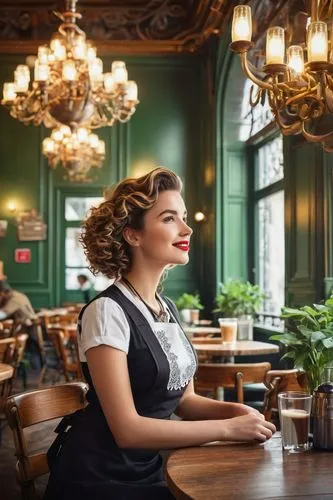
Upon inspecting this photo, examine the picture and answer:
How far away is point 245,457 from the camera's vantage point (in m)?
1.70

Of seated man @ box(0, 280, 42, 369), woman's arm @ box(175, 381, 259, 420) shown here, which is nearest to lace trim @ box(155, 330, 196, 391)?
woman's arm @ box(175, 381, 259, 420)

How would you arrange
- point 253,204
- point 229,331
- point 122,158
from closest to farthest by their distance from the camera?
point 229,331 → point 253,204 → point 122,158

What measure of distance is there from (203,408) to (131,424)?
1.20 feet

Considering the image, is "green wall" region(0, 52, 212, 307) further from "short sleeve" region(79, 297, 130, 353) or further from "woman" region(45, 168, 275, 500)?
"short sleeve" region(79, 297, 130, 353)

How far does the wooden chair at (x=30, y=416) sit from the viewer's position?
1948 millimetres

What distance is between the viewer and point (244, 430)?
70.6 inches

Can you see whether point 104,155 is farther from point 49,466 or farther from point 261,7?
point 49,466

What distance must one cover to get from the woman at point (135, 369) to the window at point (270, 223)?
611 centimetres

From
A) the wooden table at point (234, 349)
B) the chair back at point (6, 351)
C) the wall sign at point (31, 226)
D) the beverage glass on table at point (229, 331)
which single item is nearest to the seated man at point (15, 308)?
the wall sign at point (31, 226)

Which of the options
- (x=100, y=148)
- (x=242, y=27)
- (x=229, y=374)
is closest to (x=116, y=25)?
(x=100, y=148)

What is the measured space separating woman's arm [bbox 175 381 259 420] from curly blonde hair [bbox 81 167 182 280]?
1.35 ft

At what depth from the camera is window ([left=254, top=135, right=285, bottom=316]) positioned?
8.34 metres

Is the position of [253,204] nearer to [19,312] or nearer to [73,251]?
[73,251]

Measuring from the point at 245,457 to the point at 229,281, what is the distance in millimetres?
7745
